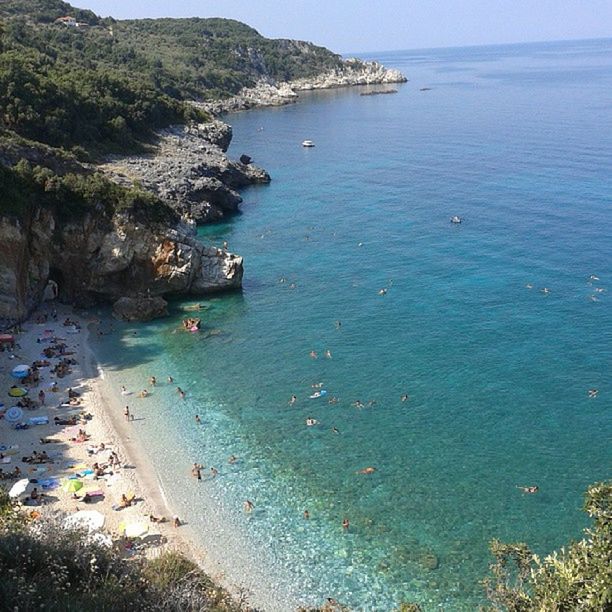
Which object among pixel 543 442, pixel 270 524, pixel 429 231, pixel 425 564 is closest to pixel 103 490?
pixel 270 524

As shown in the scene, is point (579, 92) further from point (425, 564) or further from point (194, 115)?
point (425, 564)

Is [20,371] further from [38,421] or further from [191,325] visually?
[191,325]

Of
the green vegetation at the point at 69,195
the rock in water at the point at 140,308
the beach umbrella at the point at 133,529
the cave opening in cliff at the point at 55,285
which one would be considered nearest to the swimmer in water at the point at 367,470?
the beach umbrella at the point at 133,529

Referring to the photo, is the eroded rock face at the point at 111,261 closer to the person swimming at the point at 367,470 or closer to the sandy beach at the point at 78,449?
the sandy beach at the point at 78,449

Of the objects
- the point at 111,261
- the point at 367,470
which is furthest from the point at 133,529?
the point at 111,261

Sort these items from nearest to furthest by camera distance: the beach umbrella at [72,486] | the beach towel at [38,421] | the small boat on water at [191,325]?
the beach umbrella at [72,486], the beach towel at [38,421], the small boat on water at [191,325]
